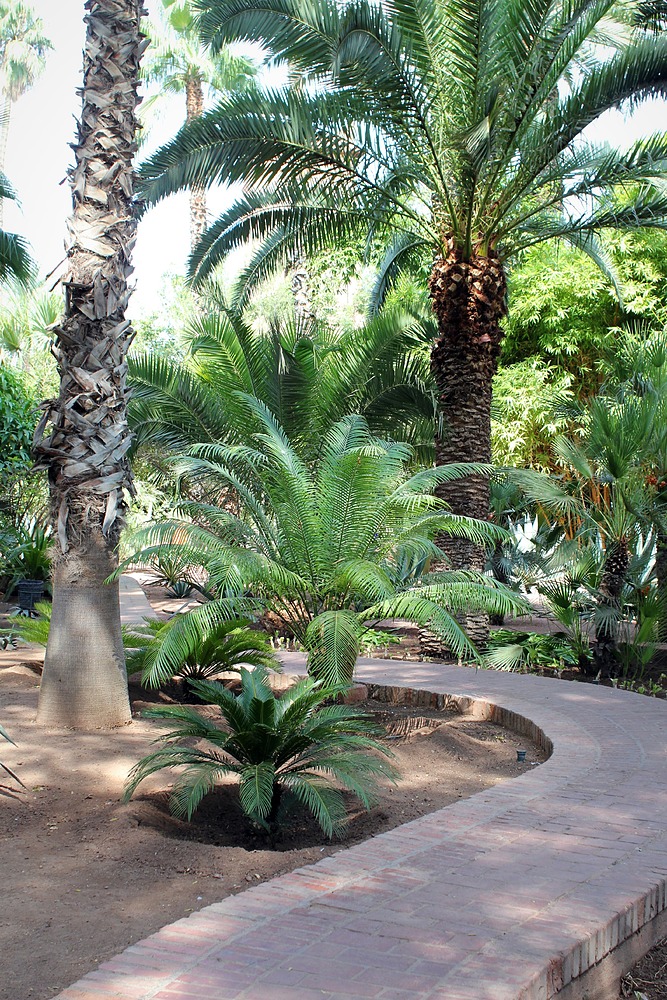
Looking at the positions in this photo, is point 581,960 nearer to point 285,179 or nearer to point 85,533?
point 85,533

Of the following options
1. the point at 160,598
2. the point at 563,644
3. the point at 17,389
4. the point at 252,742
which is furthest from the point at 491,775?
the point at 160,598

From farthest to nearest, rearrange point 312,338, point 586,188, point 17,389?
point 17,389 < point 312,338 < point 586,188

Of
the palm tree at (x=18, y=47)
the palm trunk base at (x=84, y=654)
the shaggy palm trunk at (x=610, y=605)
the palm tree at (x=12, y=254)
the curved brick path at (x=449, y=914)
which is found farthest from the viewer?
the palm tree at (x=18, y=47)

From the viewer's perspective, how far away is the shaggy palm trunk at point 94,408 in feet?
20.5

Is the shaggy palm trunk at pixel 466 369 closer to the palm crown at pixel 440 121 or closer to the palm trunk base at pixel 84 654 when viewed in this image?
the palm crown at pixel 440 121

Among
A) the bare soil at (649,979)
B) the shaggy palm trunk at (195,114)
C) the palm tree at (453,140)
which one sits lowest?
the bare soil at (649,979)

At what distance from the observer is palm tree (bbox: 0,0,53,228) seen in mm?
46875

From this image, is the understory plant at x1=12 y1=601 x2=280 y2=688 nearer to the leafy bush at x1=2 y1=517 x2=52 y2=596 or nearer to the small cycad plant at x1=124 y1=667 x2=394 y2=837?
the small cycad plant at x1=124 y1=667 x2=394 y2=837

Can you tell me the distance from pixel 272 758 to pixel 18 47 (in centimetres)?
5196

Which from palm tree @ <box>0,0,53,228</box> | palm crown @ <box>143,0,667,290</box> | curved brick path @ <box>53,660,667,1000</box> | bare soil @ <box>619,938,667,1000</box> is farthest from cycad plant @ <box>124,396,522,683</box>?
palm tree @ <box>0,0,53,228</box>

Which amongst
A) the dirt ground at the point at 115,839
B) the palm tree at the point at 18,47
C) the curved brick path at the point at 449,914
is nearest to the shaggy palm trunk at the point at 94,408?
the dirt ground at the point at 115,839

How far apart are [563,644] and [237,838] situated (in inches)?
291

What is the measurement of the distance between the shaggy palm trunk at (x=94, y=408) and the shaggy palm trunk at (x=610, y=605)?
6.07m

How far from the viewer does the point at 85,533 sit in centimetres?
636
